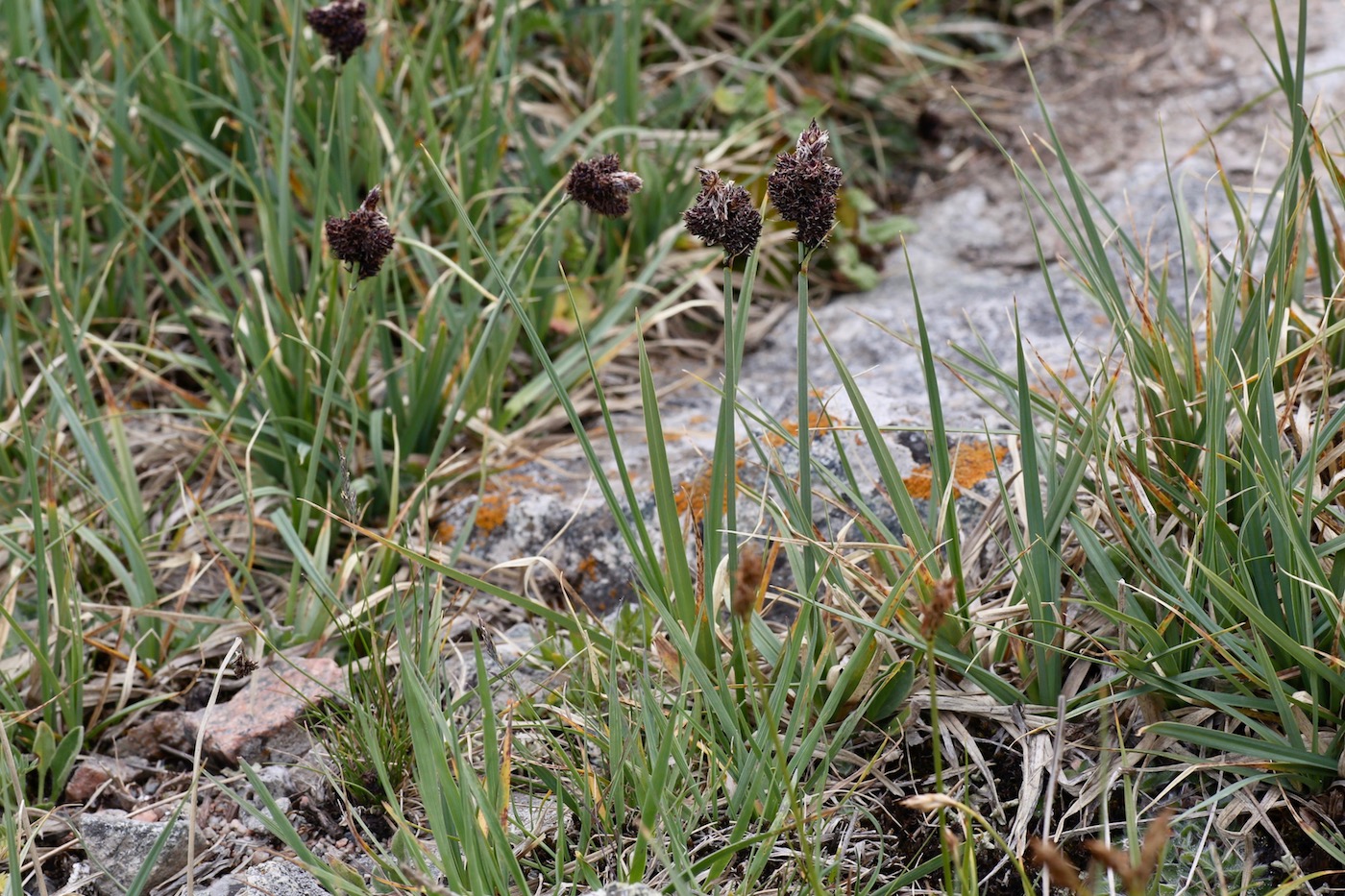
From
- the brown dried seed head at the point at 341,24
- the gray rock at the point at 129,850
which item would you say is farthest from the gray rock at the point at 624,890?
the brown dried seed head at the point at 341,24

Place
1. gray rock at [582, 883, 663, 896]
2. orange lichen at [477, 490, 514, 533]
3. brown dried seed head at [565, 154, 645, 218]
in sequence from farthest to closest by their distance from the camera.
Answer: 1. orange lichen at [477, 490, 514, 533]
2. brown dried seed head at [565, 154, 645, 218]
3. gray rock at [582, 883, 663, 896]

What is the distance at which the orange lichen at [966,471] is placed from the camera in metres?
1.98

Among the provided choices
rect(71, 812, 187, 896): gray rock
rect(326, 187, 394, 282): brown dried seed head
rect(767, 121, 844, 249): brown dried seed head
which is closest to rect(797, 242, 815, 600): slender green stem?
rect(767, 121, 844, 249): brown dried seed head

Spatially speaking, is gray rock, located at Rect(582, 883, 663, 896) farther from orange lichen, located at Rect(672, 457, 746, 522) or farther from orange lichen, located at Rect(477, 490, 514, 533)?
orange lichen, located at Rect(477, 490, 514, 533)

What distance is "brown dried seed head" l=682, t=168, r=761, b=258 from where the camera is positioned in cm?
128

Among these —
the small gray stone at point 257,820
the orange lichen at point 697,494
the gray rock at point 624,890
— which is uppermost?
the orange lichen at point 697,494

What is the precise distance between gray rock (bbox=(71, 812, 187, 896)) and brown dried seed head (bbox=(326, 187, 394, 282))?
0.87m

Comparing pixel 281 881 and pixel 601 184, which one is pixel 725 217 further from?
pixel 281 881

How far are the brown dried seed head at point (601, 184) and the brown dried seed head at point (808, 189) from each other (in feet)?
1.10

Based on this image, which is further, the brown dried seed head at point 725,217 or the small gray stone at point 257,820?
the small gray stone at point 257,820

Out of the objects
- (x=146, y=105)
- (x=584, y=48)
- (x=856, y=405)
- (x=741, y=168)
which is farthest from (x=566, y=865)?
(x=584, y=48)

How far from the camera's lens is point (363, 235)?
161 centimetres

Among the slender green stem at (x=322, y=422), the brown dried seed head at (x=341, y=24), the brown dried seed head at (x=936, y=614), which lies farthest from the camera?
the brown dried seed head at (x=341, y=24)

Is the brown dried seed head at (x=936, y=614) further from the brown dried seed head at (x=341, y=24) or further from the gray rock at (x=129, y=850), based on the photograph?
the brown dried seed head at (x=341, y=24)
